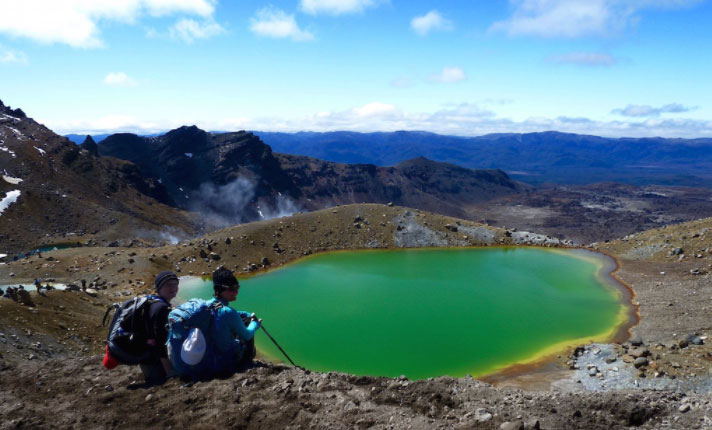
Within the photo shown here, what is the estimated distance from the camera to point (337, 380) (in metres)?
9.48

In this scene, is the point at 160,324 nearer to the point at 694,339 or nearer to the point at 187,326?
the point at 187,326

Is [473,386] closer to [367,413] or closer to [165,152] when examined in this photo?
[367,413]

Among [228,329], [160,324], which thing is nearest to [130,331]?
[160,324]

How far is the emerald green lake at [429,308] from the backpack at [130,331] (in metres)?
14.1

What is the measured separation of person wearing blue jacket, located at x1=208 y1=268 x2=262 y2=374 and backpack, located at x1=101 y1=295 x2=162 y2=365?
1165 millimetres

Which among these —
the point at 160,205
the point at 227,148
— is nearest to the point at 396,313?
the point at 160,205

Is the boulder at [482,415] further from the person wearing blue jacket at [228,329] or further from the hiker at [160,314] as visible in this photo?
the hiker at [160,314]

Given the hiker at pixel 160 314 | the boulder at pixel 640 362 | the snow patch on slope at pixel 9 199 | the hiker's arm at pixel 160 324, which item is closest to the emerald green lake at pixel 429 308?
the boulder at pixel 640 362

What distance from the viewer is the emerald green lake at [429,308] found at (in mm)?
22531

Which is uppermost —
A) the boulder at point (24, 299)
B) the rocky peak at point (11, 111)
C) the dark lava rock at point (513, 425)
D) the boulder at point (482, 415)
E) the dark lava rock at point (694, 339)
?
the rocky peak at point (11, 111)

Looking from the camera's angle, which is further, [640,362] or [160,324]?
[640,362]

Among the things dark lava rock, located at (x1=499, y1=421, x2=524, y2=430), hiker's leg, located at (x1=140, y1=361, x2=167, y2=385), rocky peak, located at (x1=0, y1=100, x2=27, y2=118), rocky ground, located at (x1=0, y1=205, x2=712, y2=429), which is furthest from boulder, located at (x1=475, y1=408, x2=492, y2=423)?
rocky peak, located at (x1=0, y1=100, x2=27, y2=118)

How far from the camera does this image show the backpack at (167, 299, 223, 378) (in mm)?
7551

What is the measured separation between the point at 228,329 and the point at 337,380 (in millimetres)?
3022
